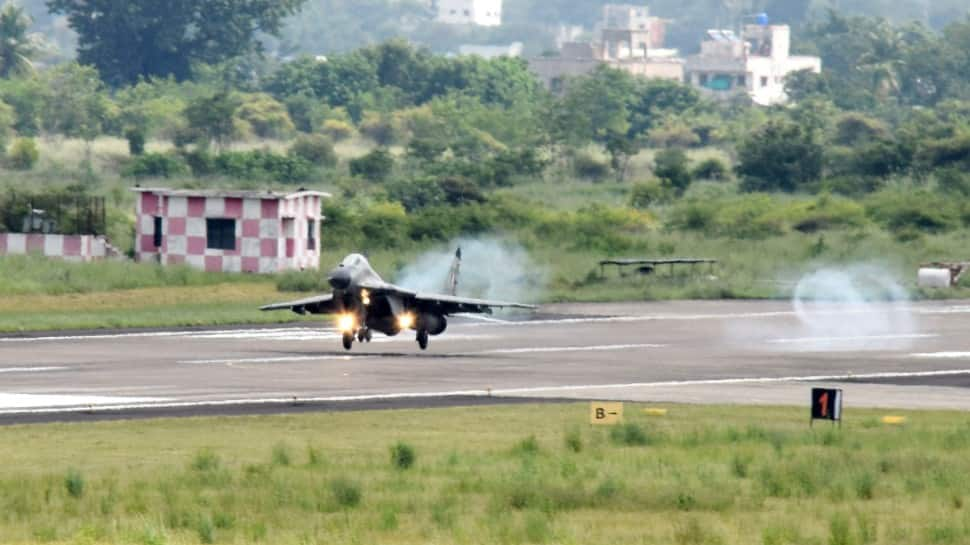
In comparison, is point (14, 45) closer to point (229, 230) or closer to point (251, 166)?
point (251, 166)

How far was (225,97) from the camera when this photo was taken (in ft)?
443

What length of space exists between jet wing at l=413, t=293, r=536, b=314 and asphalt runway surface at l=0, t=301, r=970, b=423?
125cm

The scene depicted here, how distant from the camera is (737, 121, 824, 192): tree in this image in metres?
117

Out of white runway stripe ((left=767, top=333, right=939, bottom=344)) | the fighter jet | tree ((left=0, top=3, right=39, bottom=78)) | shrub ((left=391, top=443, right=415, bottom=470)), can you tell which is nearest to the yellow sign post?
shrub ((left=391, top=443, right=415, bottom=470))

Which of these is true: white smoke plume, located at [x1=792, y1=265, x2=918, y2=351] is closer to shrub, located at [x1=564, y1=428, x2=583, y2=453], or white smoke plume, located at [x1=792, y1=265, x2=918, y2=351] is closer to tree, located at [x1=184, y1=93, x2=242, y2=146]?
shrub, located at [x1=564, y1=428, x2=583, y2=453]

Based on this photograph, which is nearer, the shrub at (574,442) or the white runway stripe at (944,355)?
the shrub at (574,442)

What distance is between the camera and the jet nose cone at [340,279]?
50.9 meters

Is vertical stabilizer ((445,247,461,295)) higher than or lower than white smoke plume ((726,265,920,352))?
higher

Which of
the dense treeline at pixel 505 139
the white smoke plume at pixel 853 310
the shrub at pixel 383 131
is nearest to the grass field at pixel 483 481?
the white smoke plume at pixel 853 310

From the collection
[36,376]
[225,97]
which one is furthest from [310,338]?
[225,97]

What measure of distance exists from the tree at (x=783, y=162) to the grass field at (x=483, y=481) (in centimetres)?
7867

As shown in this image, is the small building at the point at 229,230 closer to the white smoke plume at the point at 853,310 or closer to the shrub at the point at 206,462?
the white smoke plume at the point at 853,310

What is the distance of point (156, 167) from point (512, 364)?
61.0 meters

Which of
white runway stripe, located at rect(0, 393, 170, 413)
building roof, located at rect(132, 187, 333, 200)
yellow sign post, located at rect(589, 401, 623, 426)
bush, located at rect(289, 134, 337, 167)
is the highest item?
bush, located at rect(289, 134, 337, 167)
